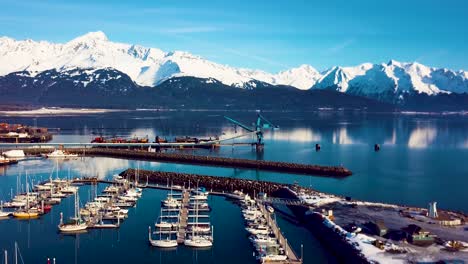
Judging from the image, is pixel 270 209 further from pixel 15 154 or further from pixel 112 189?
pixel 15 154

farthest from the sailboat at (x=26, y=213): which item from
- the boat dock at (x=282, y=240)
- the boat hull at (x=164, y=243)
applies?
the boat dock at (x=282, y=240)

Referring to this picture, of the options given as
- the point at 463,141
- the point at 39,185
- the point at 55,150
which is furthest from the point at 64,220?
the point at 463,141

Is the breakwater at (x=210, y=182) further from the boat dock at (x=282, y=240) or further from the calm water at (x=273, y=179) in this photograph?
the boat dock at (x=282, y=240)

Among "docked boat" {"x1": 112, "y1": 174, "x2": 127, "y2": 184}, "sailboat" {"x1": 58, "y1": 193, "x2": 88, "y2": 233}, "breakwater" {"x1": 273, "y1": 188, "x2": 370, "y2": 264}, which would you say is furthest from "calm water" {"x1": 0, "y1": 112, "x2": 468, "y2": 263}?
"docked boat" {"x1": 112, "y1": 174, "x2": 127, "y2": 184}

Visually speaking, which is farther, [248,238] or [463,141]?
[463,141]

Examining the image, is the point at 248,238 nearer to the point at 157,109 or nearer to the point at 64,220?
the point at 64,220

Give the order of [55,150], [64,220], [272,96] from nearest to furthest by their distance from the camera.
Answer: [64,220]
[55,150]
[272,96]
